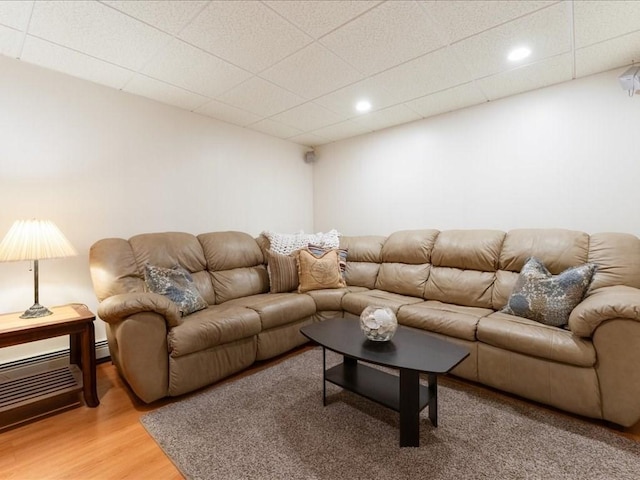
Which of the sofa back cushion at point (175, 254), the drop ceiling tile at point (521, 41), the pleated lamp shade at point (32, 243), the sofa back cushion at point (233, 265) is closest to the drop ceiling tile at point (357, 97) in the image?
the drop ceiling tile at point (521, 41)

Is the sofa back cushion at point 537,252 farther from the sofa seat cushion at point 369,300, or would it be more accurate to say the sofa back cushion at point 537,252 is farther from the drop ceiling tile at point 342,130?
the drop ceiling tile at point 342,130

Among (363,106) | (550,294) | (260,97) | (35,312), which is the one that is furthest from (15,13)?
(550,294)

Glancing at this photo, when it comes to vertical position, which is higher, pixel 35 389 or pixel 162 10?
pixel 162 10

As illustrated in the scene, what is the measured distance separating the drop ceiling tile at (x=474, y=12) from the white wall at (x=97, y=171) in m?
2.47

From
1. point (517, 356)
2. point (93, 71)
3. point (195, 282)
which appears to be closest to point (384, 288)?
point (517, 356)

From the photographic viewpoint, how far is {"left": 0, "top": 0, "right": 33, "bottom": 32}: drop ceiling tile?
1.65 meters

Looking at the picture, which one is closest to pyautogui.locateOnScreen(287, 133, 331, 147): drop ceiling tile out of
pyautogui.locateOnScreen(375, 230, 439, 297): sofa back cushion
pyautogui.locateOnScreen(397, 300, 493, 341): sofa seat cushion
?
pyautogui.locateOnScreen(375, 230, 439, 297): sofa back cushion

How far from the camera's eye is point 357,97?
2.88 m

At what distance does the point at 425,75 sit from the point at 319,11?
3.71ft

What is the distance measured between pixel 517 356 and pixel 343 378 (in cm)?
111

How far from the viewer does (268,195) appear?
157 inches

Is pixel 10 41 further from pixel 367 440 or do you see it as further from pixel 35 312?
pixel 367 440

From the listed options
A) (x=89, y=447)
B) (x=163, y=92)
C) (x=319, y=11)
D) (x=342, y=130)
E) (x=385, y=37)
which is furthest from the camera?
(x=342, y=130)

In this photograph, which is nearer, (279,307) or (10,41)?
(10,41)
